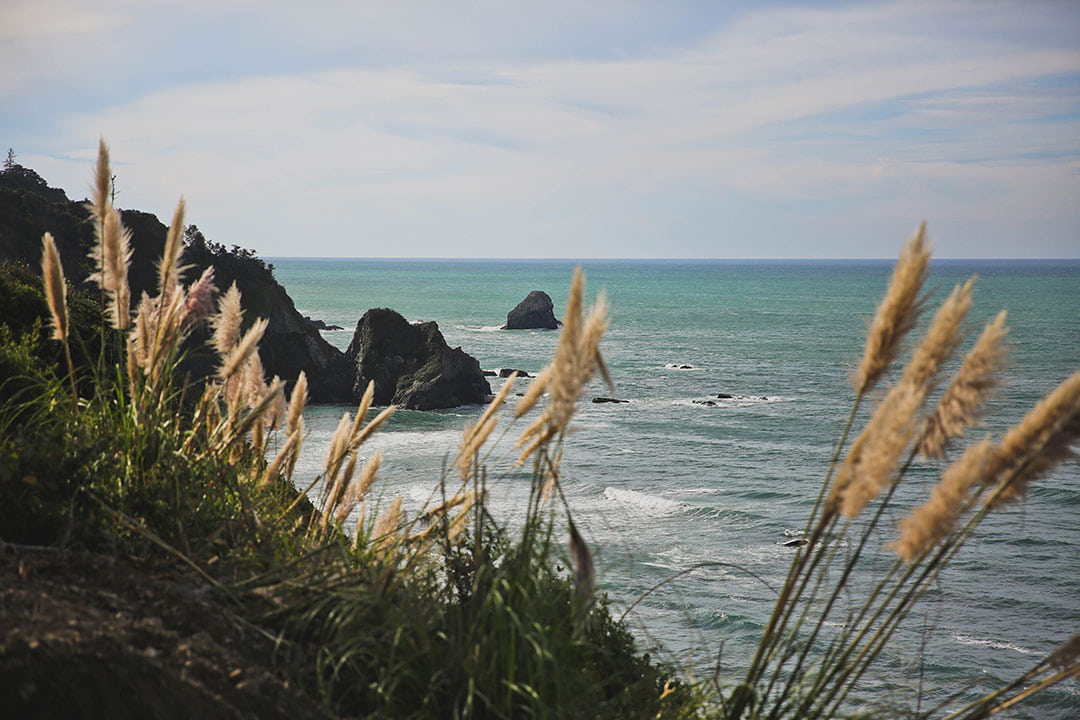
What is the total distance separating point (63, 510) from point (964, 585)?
2110cm

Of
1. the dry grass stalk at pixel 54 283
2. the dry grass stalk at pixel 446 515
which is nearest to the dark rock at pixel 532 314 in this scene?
the dry grass stalk at pixel 54 283

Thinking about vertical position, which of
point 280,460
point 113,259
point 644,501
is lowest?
point 644,501

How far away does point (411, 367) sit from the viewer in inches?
1804

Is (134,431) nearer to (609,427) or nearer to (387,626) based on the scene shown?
(387,626)

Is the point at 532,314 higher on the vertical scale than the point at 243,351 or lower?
lower

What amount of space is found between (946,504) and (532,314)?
84870mm

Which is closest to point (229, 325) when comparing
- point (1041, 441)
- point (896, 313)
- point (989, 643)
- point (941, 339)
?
point (896, 313)

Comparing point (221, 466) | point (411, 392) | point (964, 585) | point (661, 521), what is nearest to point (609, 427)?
point (411, 392)

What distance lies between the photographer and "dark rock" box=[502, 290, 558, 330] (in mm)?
87125

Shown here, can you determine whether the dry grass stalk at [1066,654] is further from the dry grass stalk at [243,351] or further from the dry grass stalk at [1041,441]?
the dry grass stalk at [243,351]

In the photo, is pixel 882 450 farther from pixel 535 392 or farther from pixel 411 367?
pixel 411 367

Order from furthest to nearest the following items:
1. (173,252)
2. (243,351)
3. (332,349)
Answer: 1. (332,349)
2. (173,252)
3. (243,351)

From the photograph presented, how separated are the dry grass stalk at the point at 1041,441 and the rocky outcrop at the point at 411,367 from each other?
41145 mm

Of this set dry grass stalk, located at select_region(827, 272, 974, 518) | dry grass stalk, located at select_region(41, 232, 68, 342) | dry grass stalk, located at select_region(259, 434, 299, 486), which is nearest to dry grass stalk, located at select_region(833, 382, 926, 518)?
dry grass stalk, located at select_region(827, 272, 974, 518)
